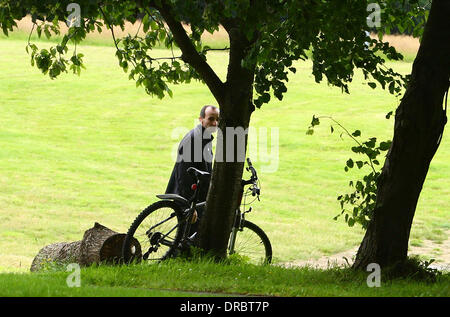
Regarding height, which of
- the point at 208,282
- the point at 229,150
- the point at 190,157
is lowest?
the point at 208,282

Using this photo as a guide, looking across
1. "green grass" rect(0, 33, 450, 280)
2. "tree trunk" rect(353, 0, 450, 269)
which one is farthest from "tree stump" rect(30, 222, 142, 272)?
"green grass" rect(0, 33, 450, 280)

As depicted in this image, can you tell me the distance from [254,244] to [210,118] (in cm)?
190

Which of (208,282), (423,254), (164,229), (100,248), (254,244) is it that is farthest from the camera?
(423,254)

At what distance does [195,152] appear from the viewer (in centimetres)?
1037

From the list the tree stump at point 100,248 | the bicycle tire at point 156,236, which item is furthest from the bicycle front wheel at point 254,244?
the tree stump at point 100,248

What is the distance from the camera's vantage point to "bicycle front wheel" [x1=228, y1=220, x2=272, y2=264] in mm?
10672

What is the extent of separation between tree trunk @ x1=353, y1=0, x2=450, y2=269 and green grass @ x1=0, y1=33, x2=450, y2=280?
241 inches

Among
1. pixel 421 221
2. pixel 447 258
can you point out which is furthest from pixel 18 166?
pixel 447 258

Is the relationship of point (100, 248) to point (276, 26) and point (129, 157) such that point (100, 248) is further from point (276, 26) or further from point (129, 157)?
point (129, 157)

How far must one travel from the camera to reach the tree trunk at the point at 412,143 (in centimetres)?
814

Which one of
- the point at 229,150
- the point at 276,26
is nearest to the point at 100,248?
the point at 229,150

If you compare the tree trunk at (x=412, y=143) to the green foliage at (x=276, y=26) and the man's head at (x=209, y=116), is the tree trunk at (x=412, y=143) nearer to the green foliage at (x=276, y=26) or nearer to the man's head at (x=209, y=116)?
the green foliage at (x=276, y=26)
